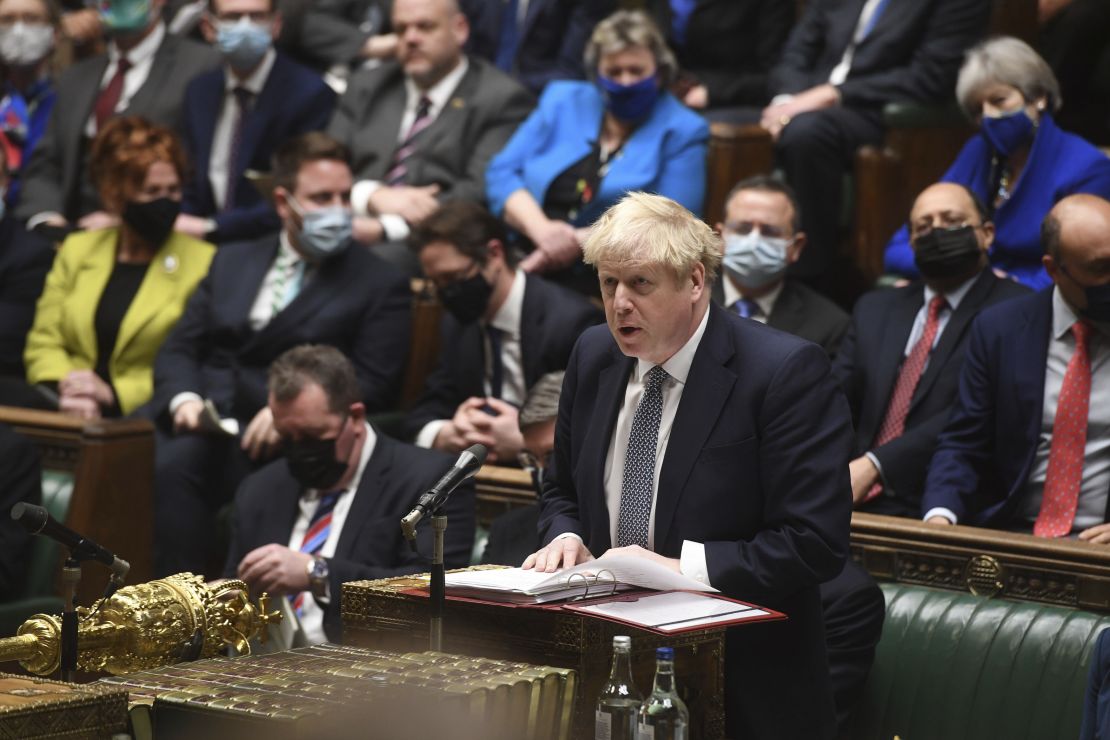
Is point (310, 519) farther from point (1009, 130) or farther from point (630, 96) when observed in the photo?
point (1009, 130)

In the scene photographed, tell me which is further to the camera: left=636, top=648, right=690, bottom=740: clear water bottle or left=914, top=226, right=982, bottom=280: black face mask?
left=914, top=226, right=982, bottom=280: black face mask

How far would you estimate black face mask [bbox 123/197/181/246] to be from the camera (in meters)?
5.24

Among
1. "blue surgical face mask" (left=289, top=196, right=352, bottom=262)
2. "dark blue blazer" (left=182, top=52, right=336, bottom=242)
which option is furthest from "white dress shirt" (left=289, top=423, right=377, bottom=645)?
"dark blue blazer" (left=182, top=52, right=336, bottom=242)

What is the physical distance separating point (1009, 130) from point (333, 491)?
213 cm

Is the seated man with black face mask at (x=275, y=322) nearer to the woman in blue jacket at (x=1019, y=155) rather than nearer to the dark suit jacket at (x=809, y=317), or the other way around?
the dark suit jacket at (x=809, y=317)

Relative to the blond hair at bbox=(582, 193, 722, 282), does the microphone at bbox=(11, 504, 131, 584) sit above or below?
below

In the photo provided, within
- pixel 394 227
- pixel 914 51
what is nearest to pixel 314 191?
pixel 394 227

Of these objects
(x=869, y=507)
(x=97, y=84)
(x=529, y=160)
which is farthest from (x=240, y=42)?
(x=869, y=507)

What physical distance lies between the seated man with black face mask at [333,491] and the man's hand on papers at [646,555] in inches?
55.0

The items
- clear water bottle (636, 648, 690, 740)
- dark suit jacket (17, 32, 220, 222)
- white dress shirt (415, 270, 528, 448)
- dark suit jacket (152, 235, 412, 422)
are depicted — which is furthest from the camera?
dark suit jacket (17, 32, 220, 222)

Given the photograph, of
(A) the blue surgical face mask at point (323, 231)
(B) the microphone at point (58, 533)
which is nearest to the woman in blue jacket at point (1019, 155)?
(A) the blue surgical face mask at point (323, 231)

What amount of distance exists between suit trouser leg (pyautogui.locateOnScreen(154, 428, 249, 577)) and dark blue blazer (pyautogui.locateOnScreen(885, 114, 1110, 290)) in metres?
2.10

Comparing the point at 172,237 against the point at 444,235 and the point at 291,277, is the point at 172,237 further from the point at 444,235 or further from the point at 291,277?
the point at 444,235

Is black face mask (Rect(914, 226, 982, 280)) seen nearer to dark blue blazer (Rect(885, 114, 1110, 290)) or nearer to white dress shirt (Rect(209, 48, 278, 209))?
dark blue blazer (Rect(885, 114, 1110, 290))
